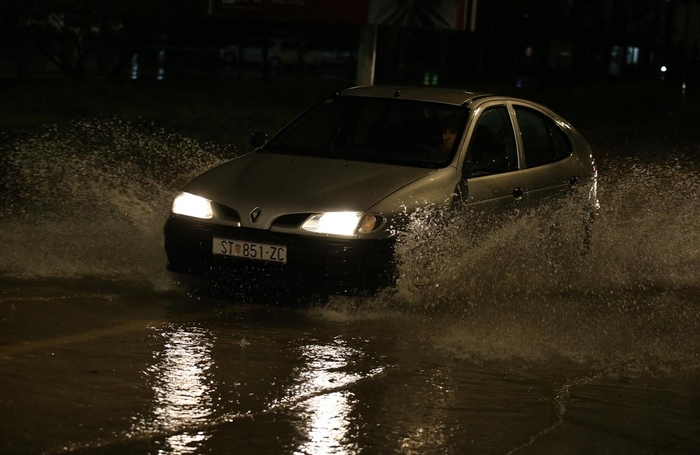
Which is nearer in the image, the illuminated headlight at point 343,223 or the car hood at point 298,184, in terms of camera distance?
the illuminated headlight at point 343,223

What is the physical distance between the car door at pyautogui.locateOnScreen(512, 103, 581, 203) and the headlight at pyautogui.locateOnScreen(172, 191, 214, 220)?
2.45 m

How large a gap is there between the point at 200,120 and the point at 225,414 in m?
17.5

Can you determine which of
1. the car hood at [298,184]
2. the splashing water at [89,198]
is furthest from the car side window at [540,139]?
the splashing water at [89,198]

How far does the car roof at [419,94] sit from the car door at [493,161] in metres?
0.19

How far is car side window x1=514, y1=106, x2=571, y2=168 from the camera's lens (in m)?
9.20

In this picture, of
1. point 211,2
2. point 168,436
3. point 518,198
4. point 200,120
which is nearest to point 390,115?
point 518,198

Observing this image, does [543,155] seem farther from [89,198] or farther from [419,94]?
[89,198]

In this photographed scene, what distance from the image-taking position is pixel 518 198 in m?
8.65

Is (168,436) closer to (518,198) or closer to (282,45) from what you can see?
(518,198)

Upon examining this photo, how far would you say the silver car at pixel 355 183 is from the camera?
7.35 m

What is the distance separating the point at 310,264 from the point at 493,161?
1.90m

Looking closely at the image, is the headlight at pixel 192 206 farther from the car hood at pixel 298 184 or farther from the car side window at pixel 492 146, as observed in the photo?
the car side window at pixel 492 146

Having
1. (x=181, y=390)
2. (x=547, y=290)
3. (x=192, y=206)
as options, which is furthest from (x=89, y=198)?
(x=181, y=390)

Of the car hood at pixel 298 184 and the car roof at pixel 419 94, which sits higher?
the car roof at pixel 419 94
